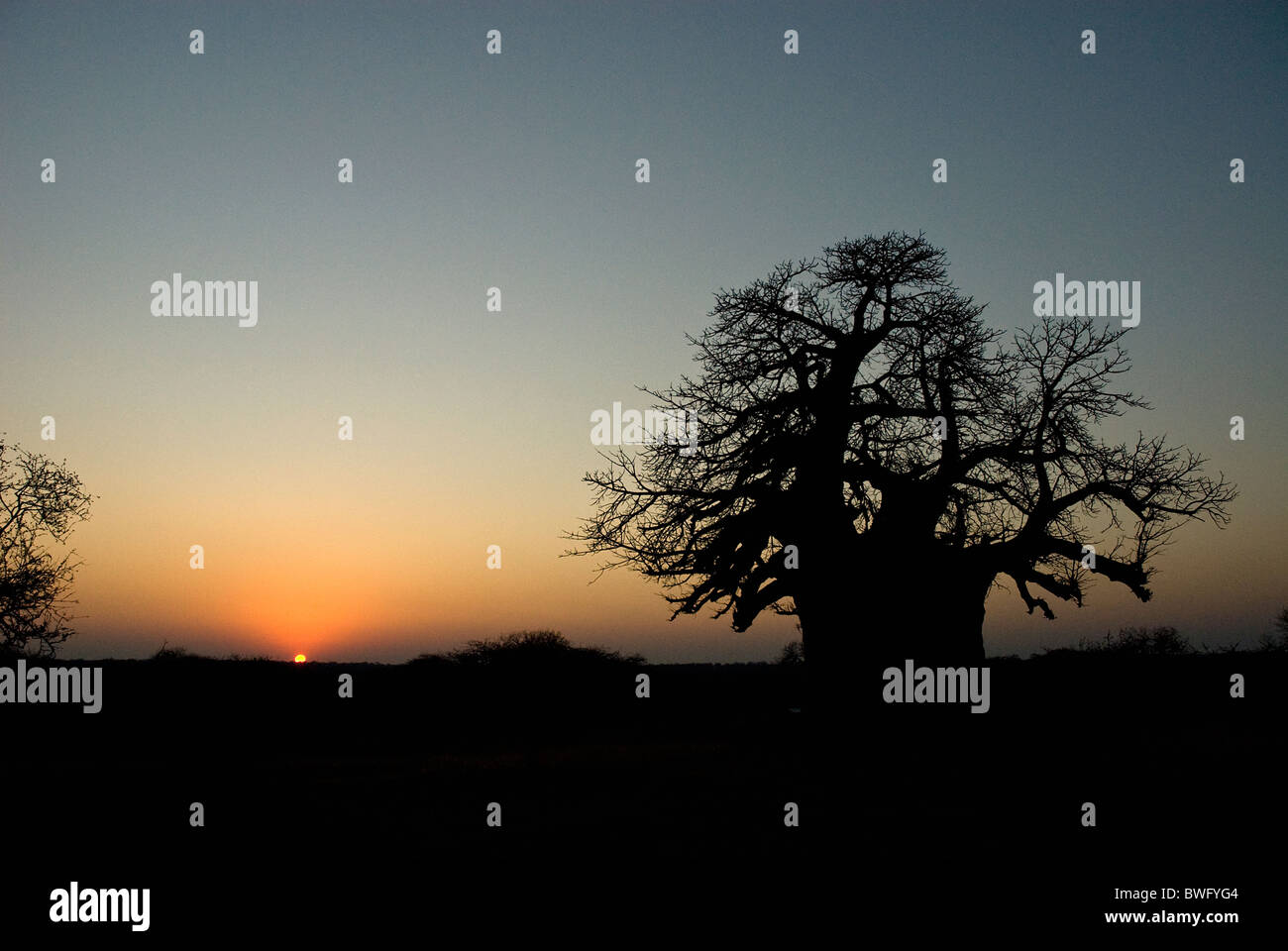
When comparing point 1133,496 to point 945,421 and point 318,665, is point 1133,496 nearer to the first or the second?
point 945,421

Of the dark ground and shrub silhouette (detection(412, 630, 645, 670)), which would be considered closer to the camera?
the dark ground

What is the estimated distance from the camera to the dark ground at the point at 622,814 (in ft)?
24.0

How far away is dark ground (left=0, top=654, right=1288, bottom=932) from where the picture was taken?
732 cm

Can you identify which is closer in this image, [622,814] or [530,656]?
[622,814]

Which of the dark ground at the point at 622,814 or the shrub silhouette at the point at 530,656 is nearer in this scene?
the dark ground at the point at 622,814

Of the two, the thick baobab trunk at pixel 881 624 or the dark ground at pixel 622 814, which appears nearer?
the dark ground at pixel 622 814

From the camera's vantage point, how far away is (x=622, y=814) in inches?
428

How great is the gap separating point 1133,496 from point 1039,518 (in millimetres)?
1354

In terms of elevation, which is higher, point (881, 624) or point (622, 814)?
point (881, 624)

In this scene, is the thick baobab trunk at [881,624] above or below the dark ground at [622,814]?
above
